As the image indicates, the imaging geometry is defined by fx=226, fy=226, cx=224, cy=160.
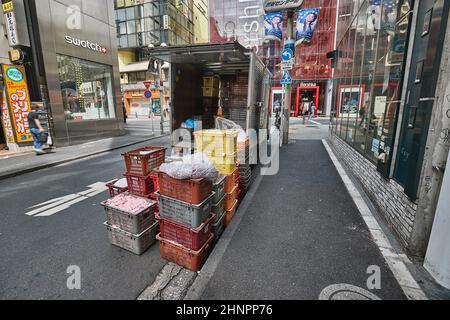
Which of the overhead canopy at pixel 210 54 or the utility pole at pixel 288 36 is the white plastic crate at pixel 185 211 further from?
the utility pole at pixel 288 36

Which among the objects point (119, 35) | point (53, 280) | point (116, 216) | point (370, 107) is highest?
point (119, 35)

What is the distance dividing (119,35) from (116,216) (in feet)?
126

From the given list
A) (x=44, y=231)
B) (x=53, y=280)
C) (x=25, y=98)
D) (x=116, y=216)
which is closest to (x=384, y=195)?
(x=116, y=216)

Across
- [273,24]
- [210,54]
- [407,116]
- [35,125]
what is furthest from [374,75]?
[35,125]

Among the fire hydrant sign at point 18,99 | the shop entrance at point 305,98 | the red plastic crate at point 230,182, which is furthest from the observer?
the shop entrance at point 305,98

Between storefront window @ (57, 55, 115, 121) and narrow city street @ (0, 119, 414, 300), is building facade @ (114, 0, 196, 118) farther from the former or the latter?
narrow city street @ (0, 119, 414, 300)

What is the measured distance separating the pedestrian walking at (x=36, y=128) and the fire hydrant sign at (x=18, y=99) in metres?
0.81

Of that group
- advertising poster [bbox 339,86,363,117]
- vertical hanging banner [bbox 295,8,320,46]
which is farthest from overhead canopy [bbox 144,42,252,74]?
vertical hanging banner [bbox 295,8,320,46]

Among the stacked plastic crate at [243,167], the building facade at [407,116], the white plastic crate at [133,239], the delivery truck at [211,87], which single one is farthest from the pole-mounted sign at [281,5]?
the white plastic crate at [133,239]

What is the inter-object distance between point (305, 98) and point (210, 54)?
28.3 meters

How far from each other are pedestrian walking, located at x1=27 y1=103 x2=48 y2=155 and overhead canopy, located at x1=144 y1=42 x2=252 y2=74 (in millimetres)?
6810

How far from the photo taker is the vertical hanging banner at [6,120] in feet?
30.3
